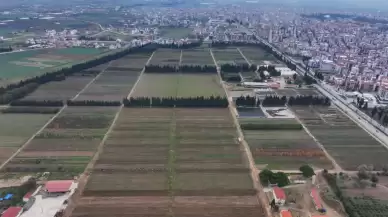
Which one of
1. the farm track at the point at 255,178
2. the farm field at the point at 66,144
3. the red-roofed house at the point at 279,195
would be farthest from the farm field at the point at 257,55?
the red-roofed house at the point at 279,195

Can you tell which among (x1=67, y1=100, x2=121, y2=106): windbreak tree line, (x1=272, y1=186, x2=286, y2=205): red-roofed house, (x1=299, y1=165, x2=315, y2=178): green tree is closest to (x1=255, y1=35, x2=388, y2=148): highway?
(x1=299, y1=165, x2=315, y2=178): green tree

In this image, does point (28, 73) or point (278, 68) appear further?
point (278, 68)

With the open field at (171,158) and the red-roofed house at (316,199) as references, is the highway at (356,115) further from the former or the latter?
the open field at (171,158)

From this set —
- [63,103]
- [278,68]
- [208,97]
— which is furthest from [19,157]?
[278,68]

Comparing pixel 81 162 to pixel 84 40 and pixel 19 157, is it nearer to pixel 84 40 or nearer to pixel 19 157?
pixel 19 157

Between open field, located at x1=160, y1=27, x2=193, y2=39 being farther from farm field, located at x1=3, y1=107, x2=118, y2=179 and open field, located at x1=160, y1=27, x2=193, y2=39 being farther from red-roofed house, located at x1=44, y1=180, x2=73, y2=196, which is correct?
red-roofed house, located at x1=44, y1=180, x2=73, y2=196
